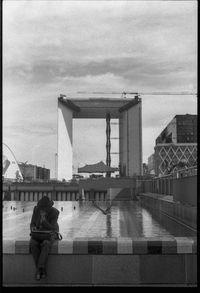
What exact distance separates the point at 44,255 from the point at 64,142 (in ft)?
274

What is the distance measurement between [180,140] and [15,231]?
157 m

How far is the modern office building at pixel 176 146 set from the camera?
139 meters

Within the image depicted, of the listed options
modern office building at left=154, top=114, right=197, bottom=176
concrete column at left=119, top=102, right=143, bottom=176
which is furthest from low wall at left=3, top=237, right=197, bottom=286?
modern office building at left=154, top=114, right=197, bottom=176

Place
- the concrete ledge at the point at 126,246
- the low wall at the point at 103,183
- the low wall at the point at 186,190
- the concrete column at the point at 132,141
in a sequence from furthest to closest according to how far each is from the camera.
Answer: the concrete column at the point at 132,141 → the low wall at the point at 103,183 → the low wall at the point at 186,190 → the concrete ledge at the point at 126,246

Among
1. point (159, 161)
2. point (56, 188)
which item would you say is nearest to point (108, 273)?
point (56, 188)

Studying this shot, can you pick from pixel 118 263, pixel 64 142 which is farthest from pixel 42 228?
pixel 64 142

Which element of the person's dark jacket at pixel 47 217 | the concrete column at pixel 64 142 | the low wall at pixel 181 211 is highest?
the concrete column at pixel 64 142

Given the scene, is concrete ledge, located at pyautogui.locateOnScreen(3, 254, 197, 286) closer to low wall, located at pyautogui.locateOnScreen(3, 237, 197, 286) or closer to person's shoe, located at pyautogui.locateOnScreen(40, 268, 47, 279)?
low wall, located at pyautogui.locateOnScreen(3, 237, 197, 286)

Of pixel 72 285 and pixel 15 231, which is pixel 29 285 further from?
pixel 15 231

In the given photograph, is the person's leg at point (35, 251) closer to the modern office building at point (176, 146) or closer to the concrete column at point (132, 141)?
the concrete column at point (132, 141)

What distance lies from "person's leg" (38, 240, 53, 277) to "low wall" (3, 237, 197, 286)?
130 millimetres

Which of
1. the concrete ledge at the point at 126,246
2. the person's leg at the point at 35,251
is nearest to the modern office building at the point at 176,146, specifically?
the concrete ledge at the point at 126,246

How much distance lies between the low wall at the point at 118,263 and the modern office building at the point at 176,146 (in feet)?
378

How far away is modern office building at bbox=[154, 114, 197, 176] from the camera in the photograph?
13875cm
